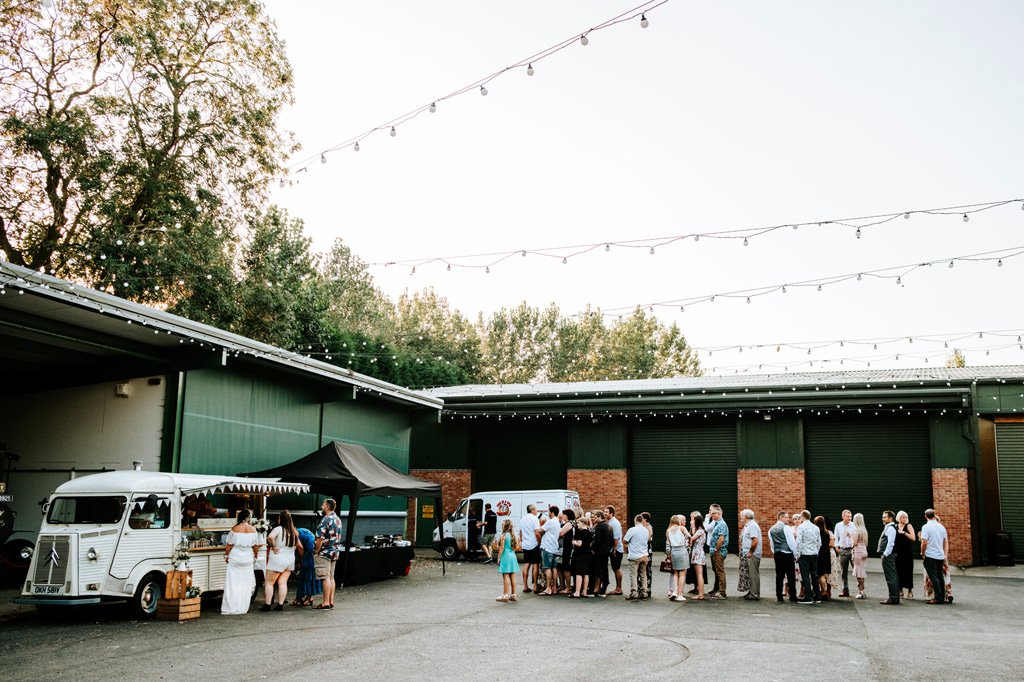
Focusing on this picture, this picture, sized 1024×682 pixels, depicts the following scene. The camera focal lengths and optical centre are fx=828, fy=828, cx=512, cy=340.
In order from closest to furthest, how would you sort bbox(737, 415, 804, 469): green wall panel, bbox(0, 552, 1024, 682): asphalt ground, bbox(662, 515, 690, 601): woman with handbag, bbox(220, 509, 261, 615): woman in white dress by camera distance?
1. bbox(0, 552, 1024, 682): asphalt ground
2. bbox(220, 509, 261, 615): woman in white dress
3. bbox(662, 515, 690, 601): woman with handbag
4. bbox(737, 415, 804, 469): green wall panel

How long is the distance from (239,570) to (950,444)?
18.8m

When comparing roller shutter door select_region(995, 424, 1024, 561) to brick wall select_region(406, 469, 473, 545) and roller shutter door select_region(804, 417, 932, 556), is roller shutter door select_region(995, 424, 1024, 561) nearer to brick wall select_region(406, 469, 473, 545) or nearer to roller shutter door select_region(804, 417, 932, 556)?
roller shutter door select_region(804, 417, 932, 556)

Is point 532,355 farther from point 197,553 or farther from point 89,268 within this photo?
point 197,553

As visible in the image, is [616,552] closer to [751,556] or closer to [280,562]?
[751,556]

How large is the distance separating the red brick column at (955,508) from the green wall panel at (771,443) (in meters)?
3.55

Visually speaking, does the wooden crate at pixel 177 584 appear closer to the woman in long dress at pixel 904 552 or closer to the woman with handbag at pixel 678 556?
the woman with handbag at pixel 678 556

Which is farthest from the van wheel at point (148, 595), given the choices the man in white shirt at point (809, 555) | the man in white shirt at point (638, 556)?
the man in white shirt at point (809, 555)

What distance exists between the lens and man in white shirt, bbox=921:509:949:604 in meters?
14.1

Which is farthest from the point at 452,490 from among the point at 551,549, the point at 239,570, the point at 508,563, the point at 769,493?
the point at 239,570

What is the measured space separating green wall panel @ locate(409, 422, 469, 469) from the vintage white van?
48.4 feet

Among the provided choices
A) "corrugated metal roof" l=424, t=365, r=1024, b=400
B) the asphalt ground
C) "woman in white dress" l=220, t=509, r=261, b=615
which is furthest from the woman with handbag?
"corrugated metal roof" l=424, t=365, r=1024, b=400

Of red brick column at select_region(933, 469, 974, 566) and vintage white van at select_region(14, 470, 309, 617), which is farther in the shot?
red brick column at select_region(933, 469, 974, 566)

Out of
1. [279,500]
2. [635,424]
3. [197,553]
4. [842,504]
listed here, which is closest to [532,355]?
[635,424]

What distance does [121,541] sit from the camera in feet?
39.1
